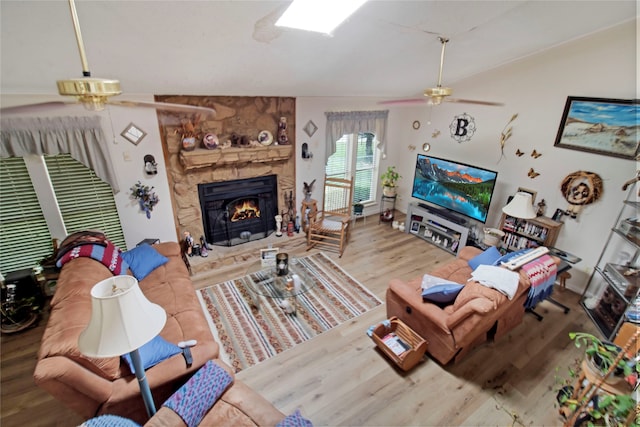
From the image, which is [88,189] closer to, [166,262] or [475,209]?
[166,262]

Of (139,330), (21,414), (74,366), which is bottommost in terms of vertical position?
(21,414)

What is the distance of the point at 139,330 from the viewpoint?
150cm

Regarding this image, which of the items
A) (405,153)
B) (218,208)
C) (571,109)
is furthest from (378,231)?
(571,109)

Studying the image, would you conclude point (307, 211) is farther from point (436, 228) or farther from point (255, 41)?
point (255, 41)

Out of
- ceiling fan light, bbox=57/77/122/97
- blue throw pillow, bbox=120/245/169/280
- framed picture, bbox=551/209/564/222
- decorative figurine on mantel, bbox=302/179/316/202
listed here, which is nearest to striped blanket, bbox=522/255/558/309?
framed picture, bbox=551/209/564/222

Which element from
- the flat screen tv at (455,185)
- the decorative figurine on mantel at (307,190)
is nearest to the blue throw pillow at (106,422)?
the decorative figurine on mantel at (307,190)

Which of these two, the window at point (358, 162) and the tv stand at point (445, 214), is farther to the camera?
the window at point (358, 162)

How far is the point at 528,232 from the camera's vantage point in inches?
156

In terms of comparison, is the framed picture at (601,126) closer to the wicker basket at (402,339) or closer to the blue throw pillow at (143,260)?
the wicker basket at (402,339)

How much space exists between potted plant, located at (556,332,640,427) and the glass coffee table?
2.29 metres

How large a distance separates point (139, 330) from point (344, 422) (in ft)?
5.65

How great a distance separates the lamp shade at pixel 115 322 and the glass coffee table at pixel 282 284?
5.86 ft

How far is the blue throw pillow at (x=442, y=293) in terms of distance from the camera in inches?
108

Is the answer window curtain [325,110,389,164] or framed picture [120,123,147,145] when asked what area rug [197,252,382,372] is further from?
window curtain [325,110,389,164]
